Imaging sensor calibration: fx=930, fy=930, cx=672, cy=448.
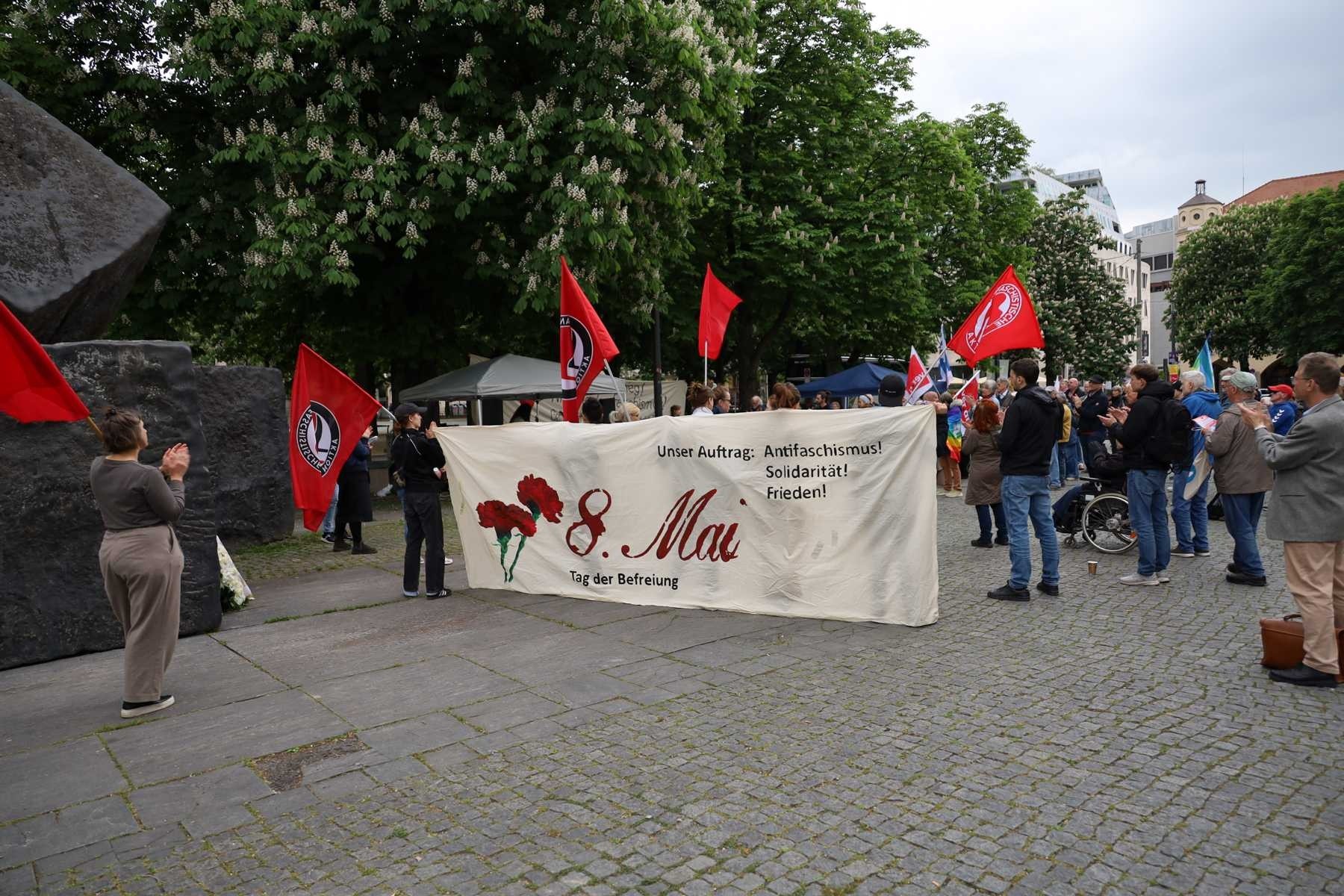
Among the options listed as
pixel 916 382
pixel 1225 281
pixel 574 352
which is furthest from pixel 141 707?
pixel 1225 281

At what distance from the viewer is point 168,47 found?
14.0 metres

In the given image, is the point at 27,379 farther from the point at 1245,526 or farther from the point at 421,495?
the point at 1245,526

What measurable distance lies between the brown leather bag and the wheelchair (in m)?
4.45

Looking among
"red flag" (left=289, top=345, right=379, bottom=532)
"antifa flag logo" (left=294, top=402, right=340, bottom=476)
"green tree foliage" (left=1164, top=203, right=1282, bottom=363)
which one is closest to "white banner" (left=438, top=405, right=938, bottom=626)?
"red flag" (left=289, top=345, right=379, bottom=532)

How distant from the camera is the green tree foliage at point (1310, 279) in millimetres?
46438

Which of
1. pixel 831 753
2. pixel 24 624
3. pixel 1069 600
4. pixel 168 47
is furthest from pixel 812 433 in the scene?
pixel 168 47

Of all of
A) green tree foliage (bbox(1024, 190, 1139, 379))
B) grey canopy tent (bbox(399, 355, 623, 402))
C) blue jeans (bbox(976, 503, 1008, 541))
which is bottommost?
blue jeans (bbox(976, 503, 1008, 541))

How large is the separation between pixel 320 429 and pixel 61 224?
268 cm

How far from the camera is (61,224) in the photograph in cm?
779

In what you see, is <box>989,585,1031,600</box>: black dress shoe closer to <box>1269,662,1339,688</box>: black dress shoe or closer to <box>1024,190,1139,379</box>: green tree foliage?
<box>1269,662,1339,688</box>: black dress shoe

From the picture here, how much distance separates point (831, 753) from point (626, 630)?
285 cm

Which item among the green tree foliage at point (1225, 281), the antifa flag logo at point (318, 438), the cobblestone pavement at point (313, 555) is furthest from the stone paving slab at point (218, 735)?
the green tree foliage at point (1225, 281)

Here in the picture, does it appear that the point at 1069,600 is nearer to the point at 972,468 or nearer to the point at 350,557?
the point at 972,468

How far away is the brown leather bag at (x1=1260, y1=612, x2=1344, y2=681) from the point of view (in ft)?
18.4
